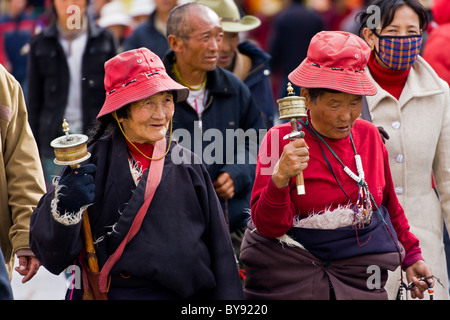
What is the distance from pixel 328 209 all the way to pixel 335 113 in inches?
18.2

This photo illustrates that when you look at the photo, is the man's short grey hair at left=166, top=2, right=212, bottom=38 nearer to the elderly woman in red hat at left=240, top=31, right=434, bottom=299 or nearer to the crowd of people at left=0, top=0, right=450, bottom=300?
the crowd of people at left=0, top=0, right=450, bottom=300

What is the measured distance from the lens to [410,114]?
17.0ft

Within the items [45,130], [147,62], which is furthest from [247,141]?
[45,130]

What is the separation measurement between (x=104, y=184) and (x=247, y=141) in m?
1.89

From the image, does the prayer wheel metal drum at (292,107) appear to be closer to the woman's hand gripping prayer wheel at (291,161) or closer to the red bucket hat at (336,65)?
the woman's hand gripping prayer wheel at (291,161)

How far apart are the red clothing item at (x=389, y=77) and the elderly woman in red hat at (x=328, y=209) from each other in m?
0.98

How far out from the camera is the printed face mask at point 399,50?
16.6 ft

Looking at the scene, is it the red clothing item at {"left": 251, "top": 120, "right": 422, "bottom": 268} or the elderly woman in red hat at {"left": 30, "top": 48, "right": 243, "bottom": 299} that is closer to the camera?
the elderly woman in red hat at {"left": 30, "top": 48, "right": 243, "bottom": 299}

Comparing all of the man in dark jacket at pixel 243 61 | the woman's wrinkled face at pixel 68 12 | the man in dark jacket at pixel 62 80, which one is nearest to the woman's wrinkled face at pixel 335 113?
the man in dark jacket at pixel 243 61

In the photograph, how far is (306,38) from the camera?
450 inches

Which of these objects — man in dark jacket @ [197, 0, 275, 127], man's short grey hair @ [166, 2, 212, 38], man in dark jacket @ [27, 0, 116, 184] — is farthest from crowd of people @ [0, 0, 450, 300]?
man in dark jacket @ [27, 0, 116, 184]

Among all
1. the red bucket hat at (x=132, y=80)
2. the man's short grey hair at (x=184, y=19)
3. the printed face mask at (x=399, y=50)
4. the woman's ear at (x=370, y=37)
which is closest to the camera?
the red bucket hat at (x=132, y=80)

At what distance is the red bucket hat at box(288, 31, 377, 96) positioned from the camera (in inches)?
162

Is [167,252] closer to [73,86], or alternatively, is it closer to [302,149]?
[302,149]
